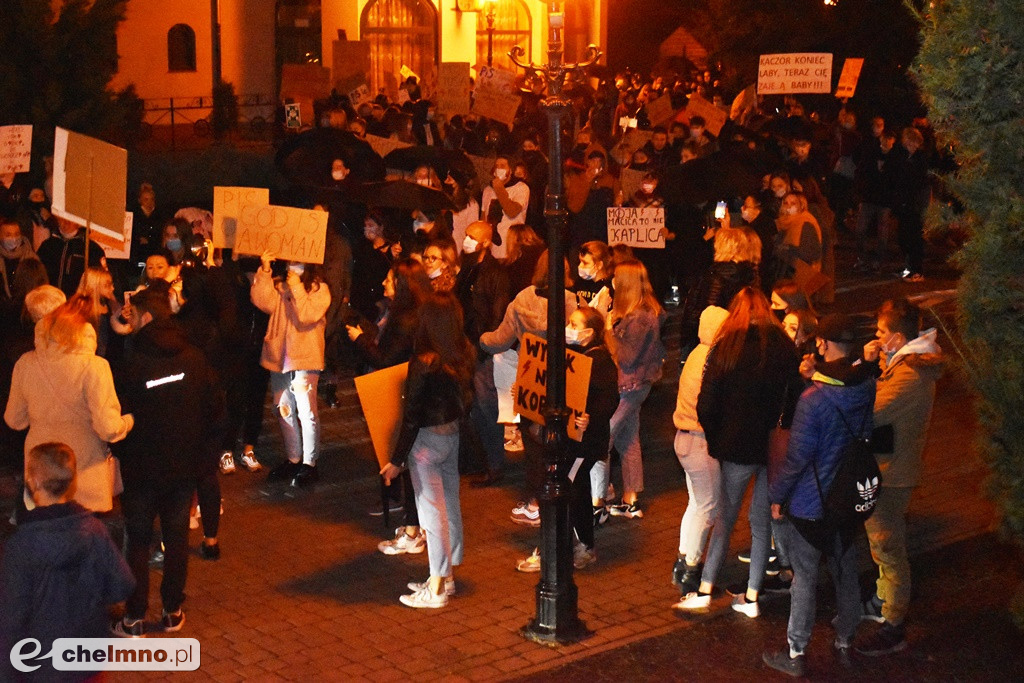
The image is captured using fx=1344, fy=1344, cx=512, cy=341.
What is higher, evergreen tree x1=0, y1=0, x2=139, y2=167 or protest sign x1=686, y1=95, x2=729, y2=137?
evergreen tree x1=0, y1=0, x2=139, y2=167

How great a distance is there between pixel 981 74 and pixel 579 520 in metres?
3.68

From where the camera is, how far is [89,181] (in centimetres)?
904

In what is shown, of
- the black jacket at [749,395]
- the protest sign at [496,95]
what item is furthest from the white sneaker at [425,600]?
the protest sign at [496,95]

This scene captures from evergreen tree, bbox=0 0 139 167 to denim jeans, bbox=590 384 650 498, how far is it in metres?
8.31

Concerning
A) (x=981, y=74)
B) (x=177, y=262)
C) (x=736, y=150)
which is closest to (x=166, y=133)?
(x=736, y=150)

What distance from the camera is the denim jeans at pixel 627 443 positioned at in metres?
9.11

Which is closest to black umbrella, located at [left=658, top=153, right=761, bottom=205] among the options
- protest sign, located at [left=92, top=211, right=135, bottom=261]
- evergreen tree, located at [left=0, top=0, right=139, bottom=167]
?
protest sign, located at [left=92, top=211, right=135, bottom=261]

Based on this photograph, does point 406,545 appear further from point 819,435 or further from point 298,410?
point 819,435

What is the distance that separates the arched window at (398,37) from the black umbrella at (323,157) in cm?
2099

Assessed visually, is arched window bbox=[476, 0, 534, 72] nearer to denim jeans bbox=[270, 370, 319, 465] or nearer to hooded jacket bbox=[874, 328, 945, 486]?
denim jeans bbox=[270, 370, 319, 465]

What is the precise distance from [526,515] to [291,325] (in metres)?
2.17

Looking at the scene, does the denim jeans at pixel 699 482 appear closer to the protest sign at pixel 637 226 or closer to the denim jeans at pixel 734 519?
the denim jeans at pixel 734 519

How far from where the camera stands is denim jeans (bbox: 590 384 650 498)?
29.9 feet

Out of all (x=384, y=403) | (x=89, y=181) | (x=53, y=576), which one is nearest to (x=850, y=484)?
(x=384, y=403)
